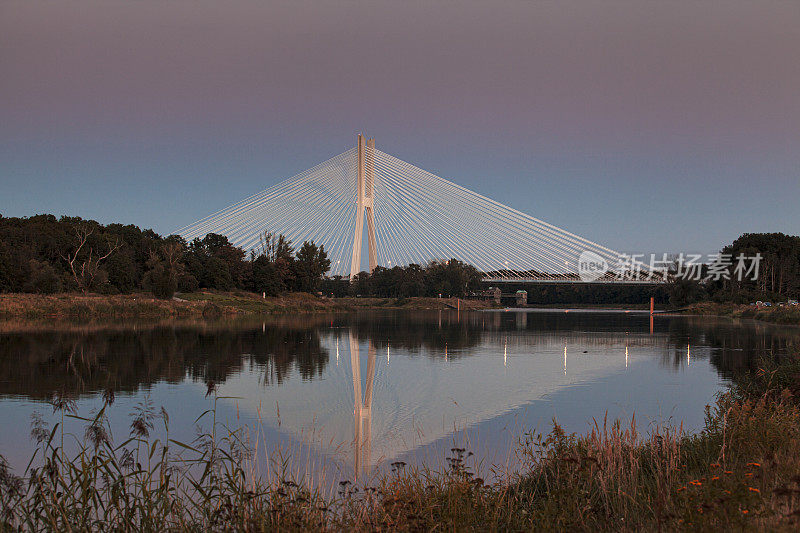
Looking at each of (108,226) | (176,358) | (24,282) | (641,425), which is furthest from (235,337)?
(108,226)

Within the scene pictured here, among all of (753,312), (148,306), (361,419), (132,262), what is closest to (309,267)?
(132,262)

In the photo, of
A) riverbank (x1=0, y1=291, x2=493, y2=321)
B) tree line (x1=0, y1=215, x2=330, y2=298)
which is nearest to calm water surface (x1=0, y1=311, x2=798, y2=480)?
riverbank (x1=0, y1=291, x2=493, y2=321)

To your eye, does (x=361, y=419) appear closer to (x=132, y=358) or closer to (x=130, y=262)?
(x=132, y=358)

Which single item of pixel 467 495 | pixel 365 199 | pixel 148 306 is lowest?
pixel 467 495

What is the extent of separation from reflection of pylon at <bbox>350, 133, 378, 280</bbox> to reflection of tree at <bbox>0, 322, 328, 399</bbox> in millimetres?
25849

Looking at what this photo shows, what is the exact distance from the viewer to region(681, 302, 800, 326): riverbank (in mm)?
38625

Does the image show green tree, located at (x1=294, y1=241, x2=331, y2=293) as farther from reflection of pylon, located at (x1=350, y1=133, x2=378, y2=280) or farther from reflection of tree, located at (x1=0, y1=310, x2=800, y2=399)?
reflection of tree, located at (x1=0, y1=310, x2=800, y2=399)

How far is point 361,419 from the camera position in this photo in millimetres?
9453

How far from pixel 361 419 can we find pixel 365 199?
44.0m

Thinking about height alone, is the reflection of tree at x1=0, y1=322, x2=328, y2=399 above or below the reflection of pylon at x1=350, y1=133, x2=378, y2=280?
below

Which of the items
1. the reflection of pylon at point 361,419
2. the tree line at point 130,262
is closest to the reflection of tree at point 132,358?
the reflection of pylon at point 361,419

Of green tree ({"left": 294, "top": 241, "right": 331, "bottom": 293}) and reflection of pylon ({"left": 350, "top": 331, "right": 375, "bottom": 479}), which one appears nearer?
reflection of pylon ({"left": 350, "top": 331, "right": 375, "bottom": 479})

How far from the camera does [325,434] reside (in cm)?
838

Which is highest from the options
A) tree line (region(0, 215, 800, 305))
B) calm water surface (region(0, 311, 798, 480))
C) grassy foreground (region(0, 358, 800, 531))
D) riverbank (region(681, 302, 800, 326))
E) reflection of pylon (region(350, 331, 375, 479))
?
tree line (region(0, 215, 800, 305))
